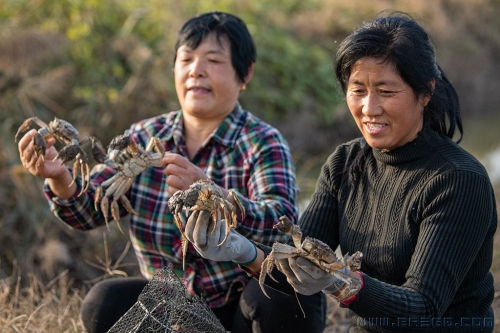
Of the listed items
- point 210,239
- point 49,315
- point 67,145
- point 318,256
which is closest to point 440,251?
point 318,256

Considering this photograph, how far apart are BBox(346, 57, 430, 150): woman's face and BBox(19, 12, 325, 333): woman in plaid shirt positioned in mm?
605

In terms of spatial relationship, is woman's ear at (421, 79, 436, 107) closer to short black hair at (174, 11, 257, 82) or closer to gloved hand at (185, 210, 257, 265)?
gloved hand at (185, 210, 257, 265)

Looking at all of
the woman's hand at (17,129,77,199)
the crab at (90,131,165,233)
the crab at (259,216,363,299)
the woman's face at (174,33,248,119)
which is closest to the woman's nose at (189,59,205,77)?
the woman's face at (174,33,248,119)

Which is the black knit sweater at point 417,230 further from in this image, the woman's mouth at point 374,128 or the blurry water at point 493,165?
the blurry water at point 493,165

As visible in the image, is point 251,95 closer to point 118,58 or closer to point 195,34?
point 118,58

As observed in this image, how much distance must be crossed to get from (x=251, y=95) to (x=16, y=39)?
4.11 m

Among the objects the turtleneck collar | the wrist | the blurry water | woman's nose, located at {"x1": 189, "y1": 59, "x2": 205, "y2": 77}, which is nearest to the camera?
the wrist

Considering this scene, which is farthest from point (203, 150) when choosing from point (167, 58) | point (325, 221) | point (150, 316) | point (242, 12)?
point (242, 12)

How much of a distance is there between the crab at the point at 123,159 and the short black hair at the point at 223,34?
58cm

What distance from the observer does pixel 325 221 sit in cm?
259

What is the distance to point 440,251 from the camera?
2.08 metres

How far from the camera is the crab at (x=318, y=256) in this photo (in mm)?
1869

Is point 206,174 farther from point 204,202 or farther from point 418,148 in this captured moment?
point 418,148

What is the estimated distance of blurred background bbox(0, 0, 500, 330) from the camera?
5.47 m
